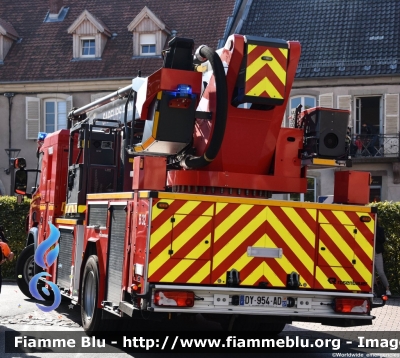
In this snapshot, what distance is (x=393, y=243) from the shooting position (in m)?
17.3

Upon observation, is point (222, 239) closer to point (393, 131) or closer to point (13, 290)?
point (13, 290)

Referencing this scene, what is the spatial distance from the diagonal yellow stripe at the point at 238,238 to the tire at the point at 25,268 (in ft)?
22.3

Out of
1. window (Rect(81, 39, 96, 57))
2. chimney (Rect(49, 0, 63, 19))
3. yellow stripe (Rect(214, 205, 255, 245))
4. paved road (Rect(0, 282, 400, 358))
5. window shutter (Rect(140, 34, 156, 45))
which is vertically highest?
chimney (Rect(49, 0, 63, 19))

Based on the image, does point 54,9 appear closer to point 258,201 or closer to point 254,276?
point 258,201

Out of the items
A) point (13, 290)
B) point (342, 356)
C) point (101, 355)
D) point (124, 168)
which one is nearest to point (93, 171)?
point (124, 168)

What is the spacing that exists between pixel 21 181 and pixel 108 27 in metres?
23.1

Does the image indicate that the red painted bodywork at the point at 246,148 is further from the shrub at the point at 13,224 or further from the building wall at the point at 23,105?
the building wall at the point at 23,105

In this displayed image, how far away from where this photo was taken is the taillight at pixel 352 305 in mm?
9141

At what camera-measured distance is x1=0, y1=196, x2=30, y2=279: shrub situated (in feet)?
→ 66.4

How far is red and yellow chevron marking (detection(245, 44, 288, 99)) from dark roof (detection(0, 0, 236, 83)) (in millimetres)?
24690

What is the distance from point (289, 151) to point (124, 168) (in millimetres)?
2650

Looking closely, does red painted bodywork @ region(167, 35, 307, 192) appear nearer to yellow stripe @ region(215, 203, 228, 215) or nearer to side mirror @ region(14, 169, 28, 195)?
yellow stripe @ region(215, 203, 228, 215)

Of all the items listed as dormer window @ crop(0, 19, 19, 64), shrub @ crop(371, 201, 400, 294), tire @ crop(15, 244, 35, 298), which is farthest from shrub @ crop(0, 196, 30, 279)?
dormer window @ crop(0, 19, 19, 64)

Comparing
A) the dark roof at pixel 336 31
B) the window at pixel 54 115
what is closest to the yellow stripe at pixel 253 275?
the dark roof at pixel 336 31
